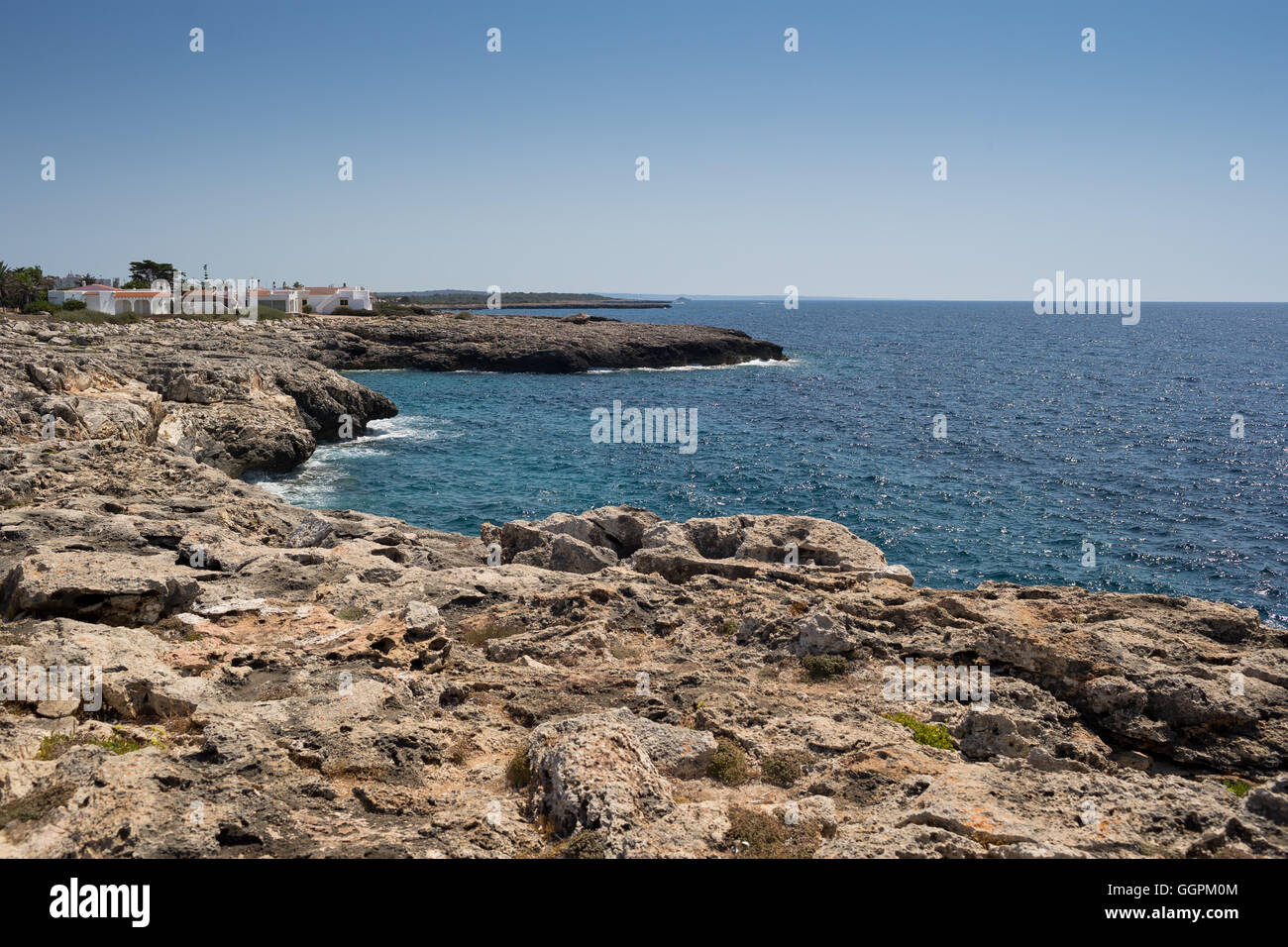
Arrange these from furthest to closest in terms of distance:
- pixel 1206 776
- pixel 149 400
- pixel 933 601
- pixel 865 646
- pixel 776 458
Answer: pixel 776 458, pixel 149 400, pixel 933 601, pixel 865 646, pixel 1206 776

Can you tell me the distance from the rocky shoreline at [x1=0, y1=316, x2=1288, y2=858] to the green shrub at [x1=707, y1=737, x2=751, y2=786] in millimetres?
51

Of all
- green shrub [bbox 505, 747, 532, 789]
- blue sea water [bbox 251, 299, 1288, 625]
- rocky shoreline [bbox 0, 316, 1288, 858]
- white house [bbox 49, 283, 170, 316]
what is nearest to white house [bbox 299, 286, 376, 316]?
white house [bbox 49, 283, 170, 316]

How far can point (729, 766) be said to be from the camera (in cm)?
948

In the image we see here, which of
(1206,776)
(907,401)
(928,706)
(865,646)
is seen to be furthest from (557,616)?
(907,401)

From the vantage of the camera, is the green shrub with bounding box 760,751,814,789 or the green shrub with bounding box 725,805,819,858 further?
the green shrub with bounding box 760,751,814,789

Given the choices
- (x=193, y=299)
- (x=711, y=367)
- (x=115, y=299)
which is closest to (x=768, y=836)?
(x=711, y=367)

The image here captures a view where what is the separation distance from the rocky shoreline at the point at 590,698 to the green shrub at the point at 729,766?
5cm

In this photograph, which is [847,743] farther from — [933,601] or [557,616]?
[557,616]

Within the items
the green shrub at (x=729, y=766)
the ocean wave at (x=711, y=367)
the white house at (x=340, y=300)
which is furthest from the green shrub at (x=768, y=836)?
the white house at (x=340, y=300)

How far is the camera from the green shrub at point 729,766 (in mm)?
9328

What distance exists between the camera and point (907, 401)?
76938 millimetres

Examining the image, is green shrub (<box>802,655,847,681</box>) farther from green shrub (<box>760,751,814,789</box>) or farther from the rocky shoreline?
green shrub (<box>760,751,814,789</box>)

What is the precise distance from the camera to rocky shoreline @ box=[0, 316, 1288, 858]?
25.1 ft
